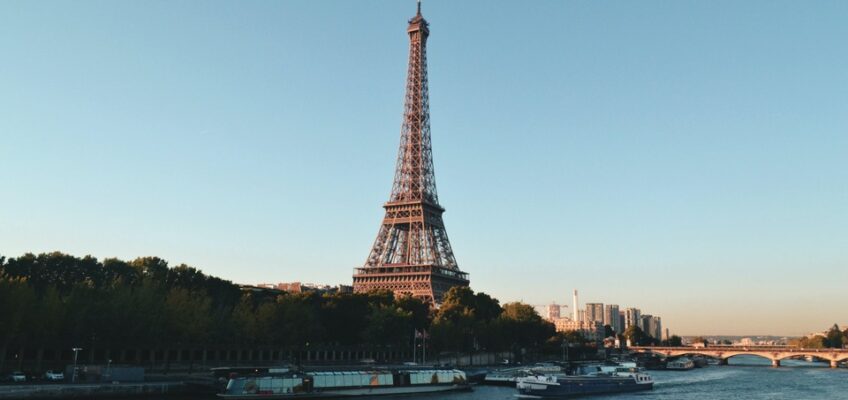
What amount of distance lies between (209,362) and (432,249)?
63.4 metres

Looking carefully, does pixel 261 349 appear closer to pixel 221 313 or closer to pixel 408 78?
pixel 221 313

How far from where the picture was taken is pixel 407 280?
147 m

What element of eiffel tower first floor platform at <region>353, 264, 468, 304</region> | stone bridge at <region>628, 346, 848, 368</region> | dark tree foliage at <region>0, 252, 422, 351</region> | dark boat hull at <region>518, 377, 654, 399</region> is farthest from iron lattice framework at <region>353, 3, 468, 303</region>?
stone bridge at <region>628, 346, 848, 368</region>

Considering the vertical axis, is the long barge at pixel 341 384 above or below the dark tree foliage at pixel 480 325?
below

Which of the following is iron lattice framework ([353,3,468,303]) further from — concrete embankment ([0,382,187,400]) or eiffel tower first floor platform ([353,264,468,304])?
concrete embankment ([0,382,187,400])

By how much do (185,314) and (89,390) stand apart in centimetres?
2454

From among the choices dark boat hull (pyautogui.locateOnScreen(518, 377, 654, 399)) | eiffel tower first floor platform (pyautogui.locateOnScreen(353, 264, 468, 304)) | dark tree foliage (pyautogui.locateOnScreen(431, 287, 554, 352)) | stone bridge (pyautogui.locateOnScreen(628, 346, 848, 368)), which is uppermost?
eiffel tower first floor platform (pyautogui.locateOnScreen(353, 264, 468, 304))

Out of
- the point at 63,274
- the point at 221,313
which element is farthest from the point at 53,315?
the point at 63,274

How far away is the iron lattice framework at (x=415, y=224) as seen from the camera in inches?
5773

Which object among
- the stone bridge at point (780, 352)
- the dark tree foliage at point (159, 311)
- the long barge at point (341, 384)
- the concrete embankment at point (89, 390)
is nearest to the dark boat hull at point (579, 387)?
the long barge at point (341, 384)

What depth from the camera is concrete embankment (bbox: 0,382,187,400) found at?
168ft

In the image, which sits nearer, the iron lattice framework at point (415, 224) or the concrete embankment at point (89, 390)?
the concrete embankment at point (89, 390)

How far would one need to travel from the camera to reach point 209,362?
9625 centimetres

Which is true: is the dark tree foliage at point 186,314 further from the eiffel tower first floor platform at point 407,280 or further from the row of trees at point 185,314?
the eiffel tower first floor platform at point 407,280
